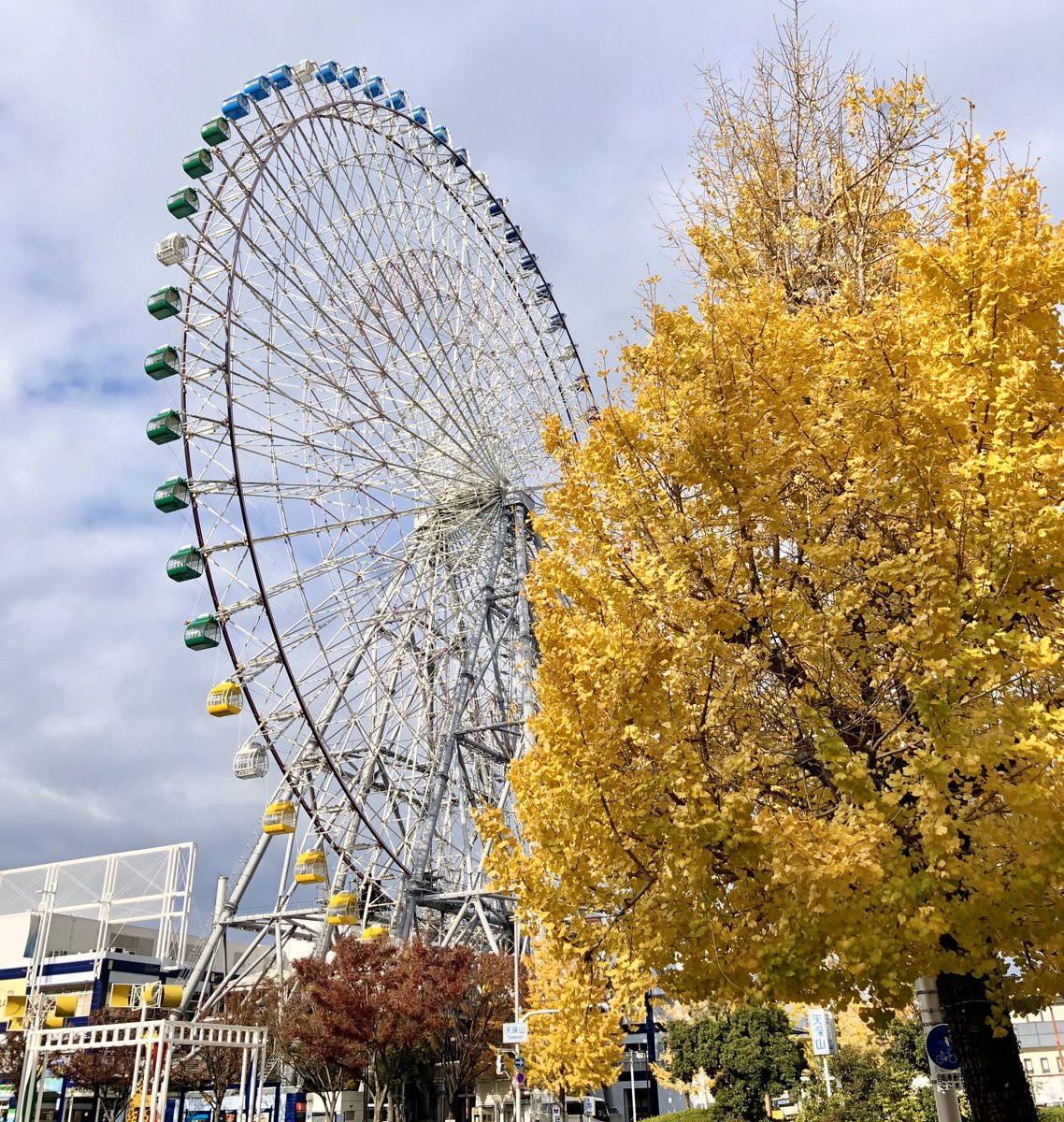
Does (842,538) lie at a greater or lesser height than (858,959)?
greater

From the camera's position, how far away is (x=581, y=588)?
8.21 meters

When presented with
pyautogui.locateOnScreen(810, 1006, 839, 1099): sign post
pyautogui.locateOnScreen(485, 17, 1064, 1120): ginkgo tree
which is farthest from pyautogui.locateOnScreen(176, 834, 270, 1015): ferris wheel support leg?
pyautogui.locateOnScreen(485, 17, 1064, 1120): ginkgo tree

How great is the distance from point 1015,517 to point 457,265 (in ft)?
95.5

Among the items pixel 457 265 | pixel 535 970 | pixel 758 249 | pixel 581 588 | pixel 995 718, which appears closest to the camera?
pixel 995 718

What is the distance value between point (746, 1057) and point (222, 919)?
1859 centimetres

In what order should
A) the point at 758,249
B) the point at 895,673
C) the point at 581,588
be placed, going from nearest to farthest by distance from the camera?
the point at 895,673 → the point at 581,588 → the point at 758,249

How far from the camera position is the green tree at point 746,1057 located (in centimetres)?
2888

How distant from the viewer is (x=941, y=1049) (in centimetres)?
790

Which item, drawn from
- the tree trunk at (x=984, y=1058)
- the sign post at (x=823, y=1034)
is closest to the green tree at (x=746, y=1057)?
the sign post at (x=823, y=1034)

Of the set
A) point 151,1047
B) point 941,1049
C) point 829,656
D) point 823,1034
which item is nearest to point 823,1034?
point 823,1034

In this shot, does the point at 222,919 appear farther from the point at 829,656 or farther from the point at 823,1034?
the point at 829,656

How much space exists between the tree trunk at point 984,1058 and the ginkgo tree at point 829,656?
0.07ft

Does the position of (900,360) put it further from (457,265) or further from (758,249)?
(457,265)

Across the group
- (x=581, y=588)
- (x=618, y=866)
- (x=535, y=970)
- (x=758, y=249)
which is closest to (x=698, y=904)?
(x=618, y=866)
